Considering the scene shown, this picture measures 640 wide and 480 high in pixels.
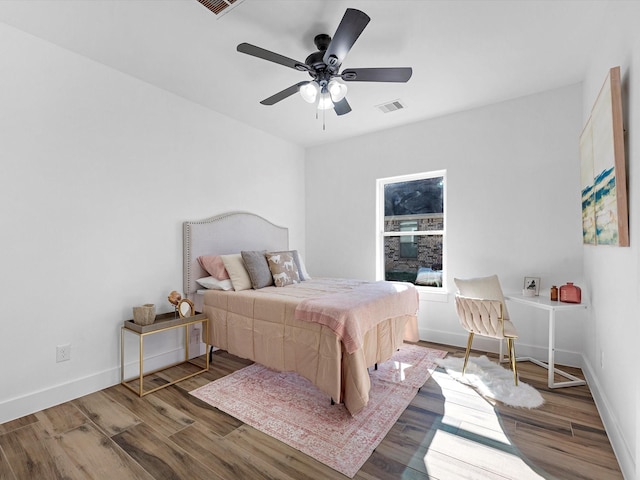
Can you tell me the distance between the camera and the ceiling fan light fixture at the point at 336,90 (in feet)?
7.62

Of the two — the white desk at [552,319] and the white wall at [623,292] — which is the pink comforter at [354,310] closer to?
the white desk at [552,319]

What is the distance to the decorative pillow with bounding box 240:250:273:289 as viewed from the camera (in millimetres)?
3189

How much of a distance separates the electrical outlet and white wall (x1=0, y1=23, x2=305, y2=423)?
0.03 m

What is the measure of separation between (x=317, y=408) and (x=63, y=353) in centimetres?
200

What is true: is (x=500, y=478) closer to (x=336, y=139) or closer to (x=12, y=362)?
(x=12, y=362)

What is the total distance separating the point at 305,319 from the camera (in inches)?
90.7

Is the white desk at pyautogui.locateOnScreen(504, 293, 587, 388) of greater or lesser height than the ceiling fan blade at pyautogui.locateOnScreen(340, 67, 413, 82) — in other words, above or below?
below

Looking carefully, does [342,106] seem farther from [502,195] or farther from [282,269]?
[502,195]

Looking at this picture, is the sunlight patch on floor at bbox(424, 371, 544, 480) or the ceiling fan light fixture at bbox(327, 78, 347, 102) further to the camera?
the ceiling fan light fixture at bbox(327, 78, 347, 102)

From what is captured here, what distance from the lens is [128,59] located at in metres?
2.60

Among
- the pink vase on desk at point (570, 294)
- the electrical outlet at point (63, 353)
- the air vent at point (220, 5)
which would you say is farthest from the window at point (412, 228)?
the electrical outlet at point (63, 353)

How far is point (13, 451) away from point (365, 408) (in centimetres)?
219

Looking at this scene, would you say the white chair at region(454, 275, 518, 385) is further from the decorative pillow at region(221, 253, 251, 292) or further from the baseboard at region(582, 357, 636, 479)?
the decorative pillow at region(221, 253, 251, 292)

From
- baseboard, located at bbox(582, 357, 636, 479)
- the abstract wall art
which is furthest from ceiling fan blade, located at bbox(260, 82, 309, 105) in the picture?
baseboard, located at bbox(582, 357, 636, 479)
